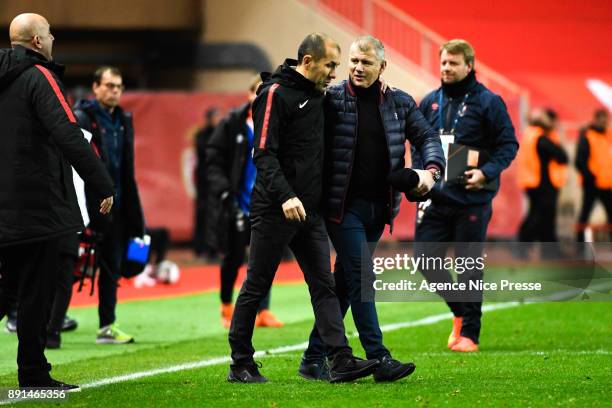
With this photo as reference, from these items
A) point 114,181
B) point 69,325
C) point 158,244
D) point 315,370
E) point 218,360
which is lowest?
point 158,244

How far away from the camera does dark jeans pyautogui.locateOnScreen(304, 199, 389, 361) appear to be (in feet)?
26.7

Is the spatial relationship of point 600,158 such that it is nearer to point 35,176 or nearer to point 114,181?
point 114,181

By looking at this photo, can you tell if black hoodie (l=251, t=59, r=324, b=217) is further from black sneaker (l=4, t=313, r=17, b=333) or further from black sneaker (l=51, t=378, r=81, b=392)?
black sneaker (l=4, t=313, r=17, b=333)

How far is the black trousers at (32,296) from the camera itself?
7.68 m

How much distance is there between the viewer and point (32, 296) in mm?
7680

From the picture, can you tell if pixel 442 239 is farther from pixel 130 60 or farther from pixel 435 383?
pixel 130 60

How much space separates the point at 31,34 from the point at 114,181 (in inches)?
125

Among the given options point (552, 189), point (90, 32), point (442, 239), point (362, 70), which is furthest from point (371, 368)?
point (90, 32)

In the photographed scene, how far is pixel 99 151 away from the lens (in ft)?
34.9

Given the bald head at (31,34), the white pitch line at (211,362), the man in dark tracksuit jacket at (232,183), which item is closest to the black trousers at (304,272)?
the white pitch line at (211,362)

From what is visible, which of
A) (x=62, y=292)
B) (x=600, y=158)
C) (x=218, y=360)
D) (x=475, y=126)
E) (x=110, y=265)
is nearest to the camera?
(x=218, y=360)

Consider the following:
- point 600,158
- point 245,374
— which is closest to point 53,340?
point 245,374

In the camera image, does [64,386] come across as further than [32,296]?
Yes

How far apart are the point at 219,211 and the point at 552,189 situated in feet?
29.2
